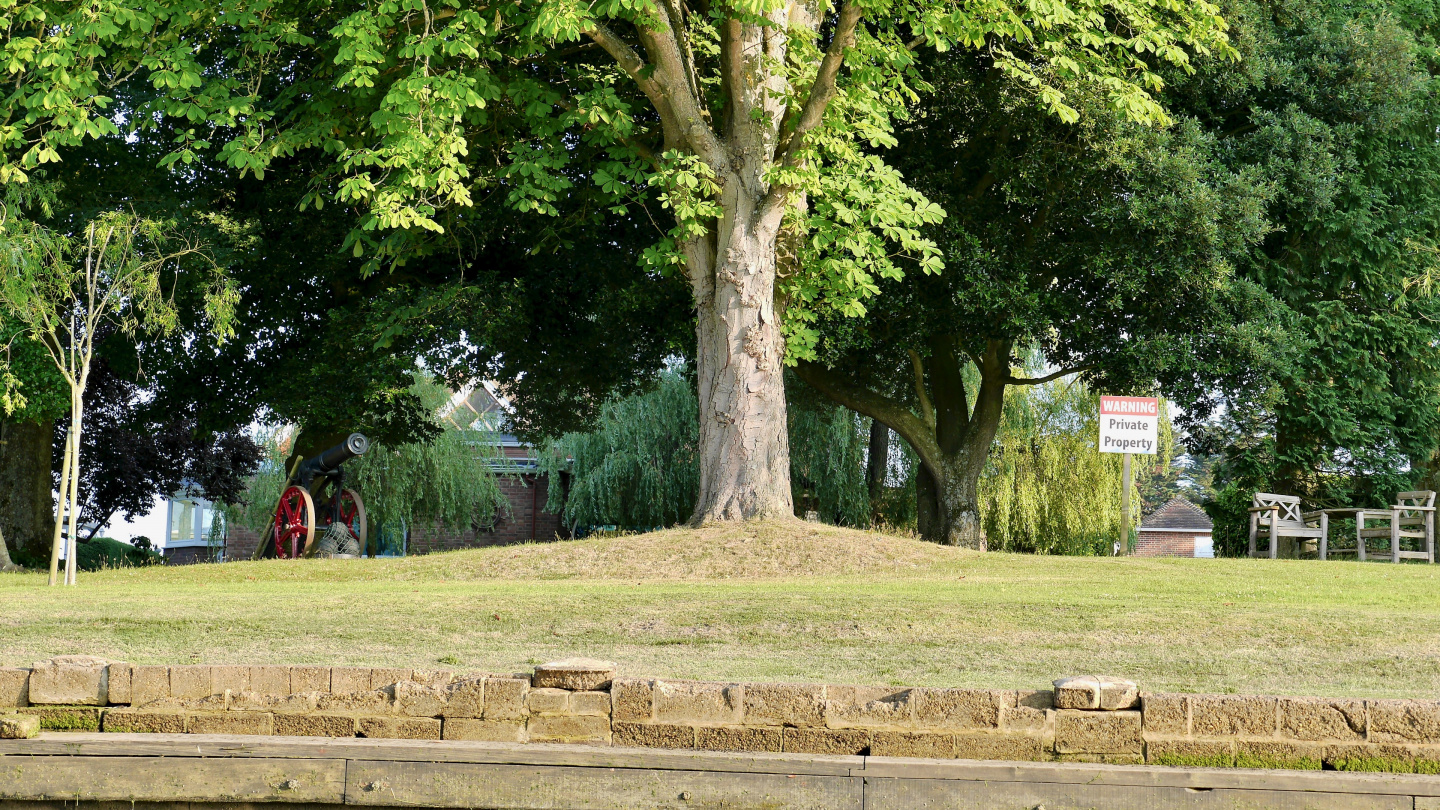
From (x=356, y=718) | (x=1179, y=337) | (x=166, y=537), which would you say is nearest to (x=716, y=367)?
(x=1179, y=337)

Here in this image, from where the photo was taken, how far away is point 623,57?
1526 centimetres

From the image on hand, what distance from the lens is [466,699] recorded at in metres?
6.29

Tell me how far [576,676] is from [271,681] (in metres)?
1.48

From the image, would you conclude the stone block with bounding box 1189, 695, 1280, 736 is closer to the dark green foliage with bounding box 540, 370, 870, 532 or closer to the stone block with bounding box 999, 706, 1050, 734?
the stone block with bounding box 999, 706, 1050, 734

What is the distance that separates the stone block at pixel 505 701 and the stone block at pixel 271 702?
32.1 inches

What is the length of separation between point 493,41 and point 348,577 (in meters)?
6.74

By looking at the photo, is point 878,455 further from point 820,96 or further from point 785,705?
point 785,705

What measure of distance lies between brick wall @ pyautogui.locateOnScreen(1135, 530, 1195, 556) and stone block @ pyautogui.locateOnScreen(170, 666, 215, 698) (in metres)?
63.6

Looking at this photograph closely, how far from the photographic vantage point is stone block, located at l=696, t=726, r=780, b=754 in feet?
19.9

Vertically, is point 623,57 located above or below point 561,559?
above

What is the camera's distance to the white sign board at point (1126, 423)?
15.8 m

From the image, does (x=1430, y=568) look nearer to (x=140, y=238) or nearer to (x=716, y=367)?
(x=716, y=367)

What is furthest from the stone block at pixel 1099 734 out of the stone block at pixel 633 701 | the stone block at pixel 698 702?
the stone block at pixel 633 701

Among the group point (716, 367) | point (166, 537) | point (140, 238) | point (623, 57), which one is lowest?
point (166, 537)
